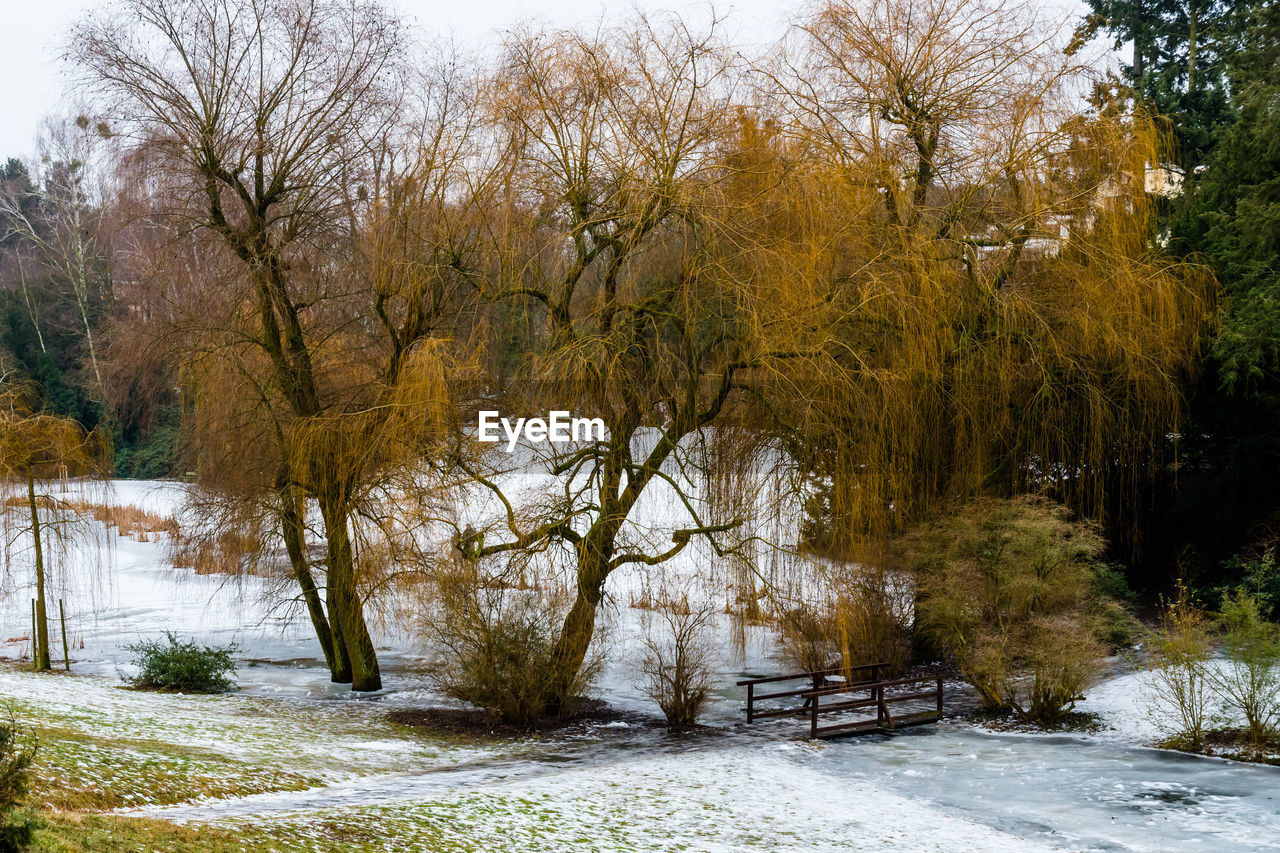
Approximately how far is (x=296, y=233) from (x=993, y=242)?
1073 centimetres

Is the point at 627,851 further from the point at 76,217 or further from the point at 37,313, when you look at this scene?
the point at 37,313

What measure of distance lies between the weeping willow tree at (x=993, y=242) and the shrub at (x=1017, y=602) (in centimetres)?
95

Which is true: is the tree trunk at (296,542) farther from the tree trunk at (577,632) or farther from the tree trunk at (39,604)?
the tree trunk at (577,632)

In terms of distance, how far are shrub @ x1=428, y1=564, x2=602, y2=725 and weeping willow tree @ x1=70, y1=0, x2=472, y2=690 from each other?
4.71 ft

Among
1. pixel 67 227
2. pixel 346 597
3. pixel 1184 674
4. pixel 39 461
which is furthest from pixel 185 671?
pixel 67 227

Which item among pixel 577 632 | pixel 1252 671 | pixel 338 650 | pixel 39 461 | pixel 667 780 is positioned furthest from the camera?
pixel 338 650

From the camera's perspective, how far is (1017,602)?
15.7 metres

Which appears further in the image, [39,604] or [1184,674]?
[39,604]

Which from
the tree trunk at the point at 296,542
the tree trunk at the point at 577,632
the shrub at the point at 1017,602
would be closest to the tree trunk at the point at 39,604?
the tree trunk at the point at 296,542

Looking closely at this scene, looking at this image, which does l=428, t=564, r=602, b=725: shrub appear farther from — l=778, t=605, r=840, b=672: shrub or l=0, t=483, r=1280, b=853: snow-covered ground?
l=778, t=605, r=840, b=672: shrub

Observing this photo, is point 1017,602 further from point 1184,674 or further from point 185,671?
point 185,671

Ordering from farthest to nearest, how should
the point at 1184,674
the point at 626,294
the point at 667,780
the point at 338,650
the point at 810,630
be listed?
the point at 338,650, the point at 626,294, the point at 810,630, the point at 1184,674, the point at 667,780

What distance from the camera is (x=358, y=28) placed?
57.4ft

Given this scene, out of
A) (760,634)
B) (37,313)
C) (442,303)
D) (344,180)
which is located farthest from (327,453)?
(37,313)
